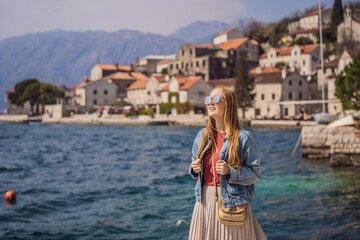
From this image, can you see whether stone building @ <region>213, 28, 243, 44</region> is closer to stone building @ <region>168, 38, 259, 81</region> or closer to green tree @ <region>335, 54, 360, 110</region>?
stone building @ <region>168, 38, 259, 81</region>

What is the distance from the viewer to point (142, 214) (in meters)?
11.2

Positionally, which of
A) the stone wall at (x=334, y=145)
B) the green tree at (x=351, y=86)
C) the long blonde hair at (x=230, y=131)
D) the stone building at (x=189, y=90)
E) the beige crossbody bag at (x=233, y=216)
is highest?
the stone building at (x=189, y=90)

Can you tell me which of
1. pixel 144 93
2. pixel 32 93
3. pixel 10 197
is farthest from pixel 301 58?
pixel 10 197

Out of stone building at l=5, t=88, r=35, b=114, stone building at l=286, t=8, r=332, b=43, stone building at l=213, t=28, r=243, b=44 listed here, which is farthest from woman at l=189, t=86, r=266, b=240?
stone building at l=5, t=88, r=35, b=114

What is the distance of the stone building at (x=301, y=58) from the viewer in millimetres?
76062

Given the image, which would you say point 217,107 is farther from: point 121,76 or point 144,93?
point 121,76

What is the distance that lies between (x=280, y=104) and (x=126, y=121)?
2714cm

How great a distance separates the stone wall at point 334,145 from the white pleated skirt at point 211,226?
1539cm

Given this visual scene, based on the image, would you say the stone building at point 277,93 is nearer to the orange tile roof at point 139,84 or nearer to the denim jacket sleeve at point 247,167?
the orange tile roof at point 139,84

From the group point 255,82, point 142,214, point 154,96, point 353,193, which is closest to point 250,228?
point 142,214

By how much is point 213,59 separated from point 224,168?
266 ft

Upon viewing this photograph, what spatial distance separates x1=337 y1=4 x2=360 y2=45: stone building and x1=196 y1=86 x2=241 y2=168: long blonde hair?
3044 inches

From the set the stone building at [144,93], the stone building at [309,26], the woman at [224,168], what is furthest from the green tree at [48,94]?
the woman at [224,168]

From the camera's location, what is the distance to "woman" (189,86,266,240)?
11.8ft
